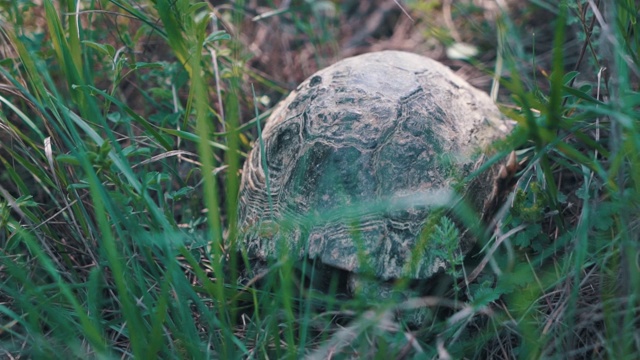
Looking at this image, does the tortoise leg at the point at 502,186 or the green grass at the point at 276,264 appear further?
A: the tortoise leg at the point at 502,186

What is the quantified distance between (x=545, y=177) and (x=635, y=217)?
34 cm

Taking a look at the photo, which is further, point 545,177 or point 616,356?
point 545,177

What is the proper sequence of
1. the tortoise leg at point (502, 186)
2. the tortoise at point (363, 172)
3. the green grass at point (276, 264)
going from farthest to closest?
the tortoise leg at point (502, 186), the tortoise at point (363, 172), the green grass at point (276, 264)

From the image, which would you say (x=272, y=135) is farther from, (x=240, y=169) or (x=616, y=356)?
(x=616, y=356)

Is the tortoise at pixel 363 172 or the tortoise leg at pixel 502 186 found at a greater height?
the tortoise at pixel 363 172

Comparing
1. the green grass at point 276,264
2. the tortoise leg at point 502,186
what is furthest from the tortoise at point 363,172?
the green grass at point 276,264

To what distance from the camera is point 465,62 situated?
3.74 metres

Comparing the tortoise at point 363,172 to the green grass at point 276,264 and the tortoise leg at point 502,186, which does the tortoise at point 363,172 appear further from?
the green grass at point 276,264

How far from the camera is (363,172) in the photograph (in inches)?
82.8

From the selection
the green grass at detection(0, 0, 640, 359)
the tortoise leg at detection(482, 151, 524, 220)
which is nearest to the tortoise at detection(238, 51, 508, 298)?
the tortoise leg at detection(482, 151, 524, 220)

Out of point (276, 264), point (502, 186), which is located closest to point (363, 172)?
point (276, 264)

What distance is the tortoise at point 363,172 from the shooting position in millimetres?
2006

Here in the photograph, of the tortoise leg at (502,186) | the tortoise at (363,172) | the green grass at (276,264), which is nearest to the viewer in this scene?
the green grass at (276,264)

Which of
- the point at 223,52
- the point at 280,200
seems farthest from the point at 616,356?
the point at 223,52
